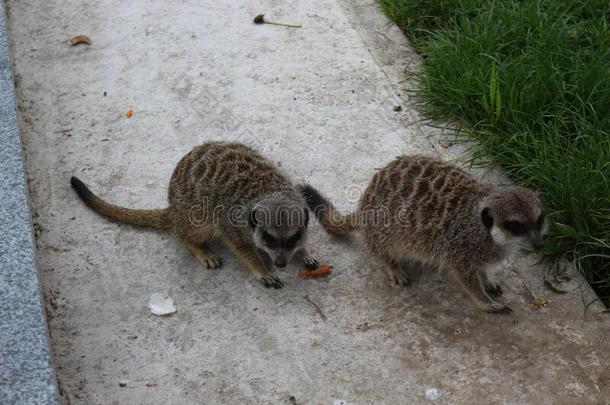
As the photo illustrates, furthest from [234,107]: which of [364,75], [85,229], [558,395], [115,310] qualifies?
[558,395]

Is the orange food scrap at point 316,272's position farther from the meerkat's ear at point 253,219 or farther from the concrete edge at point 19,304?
the concrete edge at point 19,304

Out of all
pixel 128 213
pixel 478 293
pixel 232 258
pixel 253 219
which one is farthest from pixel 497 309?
pixel 128 213

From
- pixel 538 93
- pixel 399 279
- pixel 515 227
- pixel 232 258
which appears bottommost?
pixel 232 258

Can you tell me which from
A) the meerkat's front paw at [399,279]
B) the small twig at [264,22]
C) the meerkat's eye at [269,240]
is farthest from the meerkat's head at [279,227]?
the small twig at [264,22]

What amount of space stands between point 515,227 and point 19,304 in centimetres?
177

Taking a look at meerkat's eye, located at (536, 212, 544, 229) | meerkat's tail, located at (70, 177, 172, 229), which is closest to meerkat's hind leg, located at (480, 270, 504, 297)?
meerkat's eye, located at (536, 212, 544, 229)

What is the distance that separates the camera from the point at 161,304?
10.9ft

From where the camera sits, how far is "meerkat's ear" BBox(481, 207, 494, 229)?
3033 millimetres

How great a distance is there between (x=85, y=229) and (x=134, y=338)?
2.35 feet

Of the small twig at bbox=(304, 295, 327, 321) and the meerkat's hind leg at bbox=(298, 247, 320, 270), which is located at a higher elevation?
the meerkat's hind leg at bbox=(298, 247, 320, 270)

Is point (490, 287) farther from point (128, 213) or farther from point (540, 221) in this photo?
point (128, 213)

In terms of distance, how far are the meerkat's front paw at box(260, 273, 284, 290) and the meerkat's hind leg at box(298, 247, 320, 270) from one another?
145mm

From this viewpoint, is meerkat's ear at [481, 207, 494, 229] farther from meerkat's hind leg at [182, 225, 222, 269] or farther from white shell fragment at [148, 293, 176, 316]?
white shell fragment at [148, 293, 176, 316]

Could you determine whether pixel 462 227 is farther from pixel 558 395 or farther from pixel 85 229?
pixel 85 229
